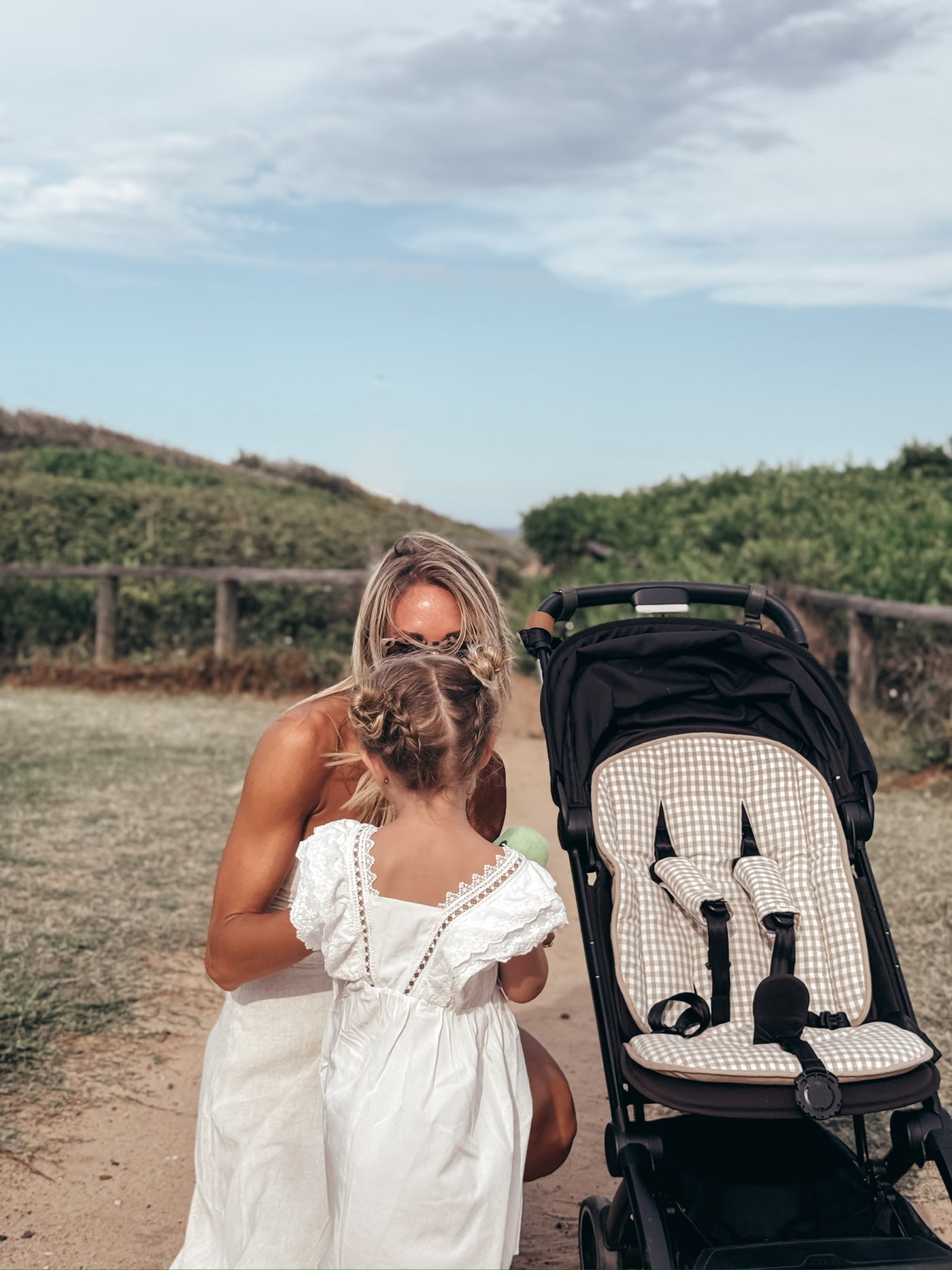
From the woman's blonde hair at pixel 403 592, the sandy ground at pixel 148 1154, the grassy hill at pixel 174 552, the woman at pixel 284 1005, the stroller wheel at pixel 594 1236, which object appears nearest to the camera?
the woman at pixel 284 1005

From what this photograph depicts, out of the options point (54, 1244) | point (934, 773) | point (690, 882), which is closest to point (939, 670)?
point (934, 773)

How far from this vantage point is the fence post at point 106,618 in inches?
508

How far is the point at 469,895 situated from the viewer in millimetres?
2160

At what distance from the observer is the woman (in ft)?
8.05

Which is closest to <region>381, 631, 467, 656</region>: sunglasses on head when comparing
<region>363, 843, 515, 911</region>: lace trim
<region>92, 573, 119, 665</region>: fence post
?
<region>363, 843, 515, 911</region>: lace trim

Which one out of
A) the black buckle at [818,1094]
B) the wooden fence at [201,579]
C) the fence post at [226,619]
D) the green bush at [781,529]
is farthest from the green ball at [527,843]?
the fence post at [226,619]

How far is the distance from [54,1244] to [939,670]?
23.6 ft

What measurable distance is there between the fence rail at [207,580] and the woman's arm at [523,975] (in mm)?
10032

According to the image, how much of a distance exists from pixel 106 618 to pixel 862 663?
25.8ft

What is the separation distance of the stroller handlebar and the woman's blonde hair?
1.78ft

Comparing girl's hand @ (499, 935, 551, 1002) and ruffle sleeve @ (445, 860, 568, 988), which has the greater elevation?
ruffle sleeve @ (445, 860, 568, 988)

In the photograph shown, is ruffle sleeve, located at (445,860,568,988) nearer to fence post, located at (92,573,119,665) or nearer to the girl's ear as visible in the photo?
the girl's ear

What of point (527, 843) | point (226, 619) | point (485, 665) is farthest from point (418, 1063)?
point (226, 619)

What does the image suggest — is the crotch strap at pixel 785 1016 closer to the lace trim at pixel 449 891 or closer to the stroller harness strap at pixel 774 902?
the stroller harness strap at pixel 774 902
